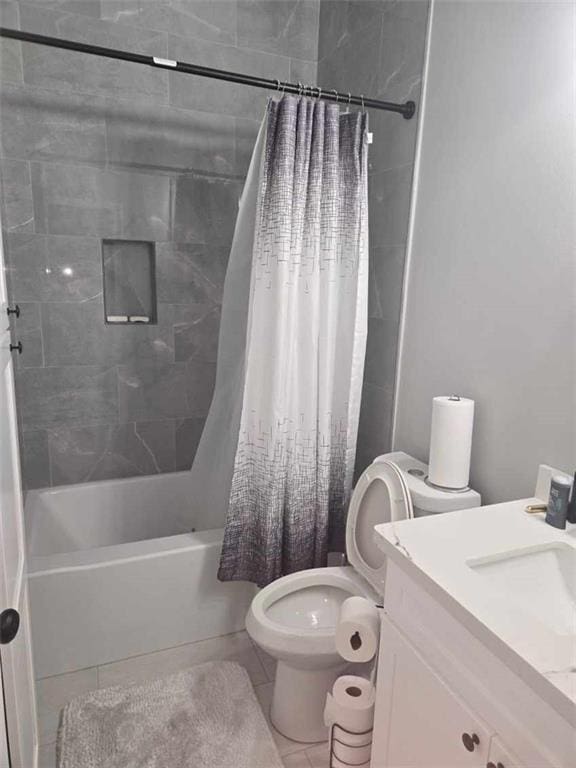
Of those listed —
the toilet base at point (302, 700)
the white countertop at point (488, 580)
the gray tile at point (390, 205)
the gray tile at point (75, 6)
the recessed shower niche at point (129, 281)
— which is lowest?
the toilet base at point (302, 700)

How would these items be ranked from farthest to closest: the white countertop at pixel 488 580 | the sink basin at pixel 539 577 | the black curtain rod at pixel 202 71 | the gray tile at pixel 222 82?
1. the gray tile at pixel 222 82
2. the black curtain rod at pixel 202 71
3. the sink basin at pixel 539 577
4. the white countertop at pixel 488 580

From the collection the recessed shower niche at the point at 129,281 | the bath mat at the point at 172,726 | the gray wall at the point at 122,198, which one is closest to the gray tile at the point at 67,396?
the gray wall at the point at 122,198

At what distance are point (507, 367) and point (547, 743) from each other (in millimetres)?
1002

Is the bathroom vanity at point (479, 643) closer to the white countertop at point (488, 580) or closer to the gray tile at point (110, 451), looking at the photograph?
the white countertop at point (488, 580)

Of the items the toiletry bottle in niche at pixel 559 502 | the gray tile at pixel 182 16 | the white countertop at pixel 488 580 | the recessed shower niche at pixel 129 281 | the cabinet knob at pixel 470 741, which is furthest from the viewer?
the recessed shower niche at pixel 129 281

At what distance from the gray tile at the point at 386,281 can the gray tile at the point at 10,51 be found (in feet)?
5.73

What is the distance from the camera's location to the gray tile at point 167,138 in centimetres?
235

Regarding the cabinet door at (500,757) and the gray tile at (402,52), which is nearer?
the cabinet door at (500,757)

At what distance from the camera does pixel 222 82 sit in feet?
8.13

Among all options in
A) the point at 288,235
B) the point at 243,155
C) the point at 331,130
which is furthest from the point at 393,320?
the point at 243,155

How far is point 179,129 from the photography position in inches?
97.0

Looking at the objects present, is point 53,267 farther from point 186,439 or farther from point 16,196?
point 186,439

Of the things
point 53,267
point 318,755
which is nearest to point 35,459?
point 53,267

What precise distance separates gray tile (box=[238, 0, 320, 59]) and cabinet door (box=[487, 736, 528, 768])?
114 inches
